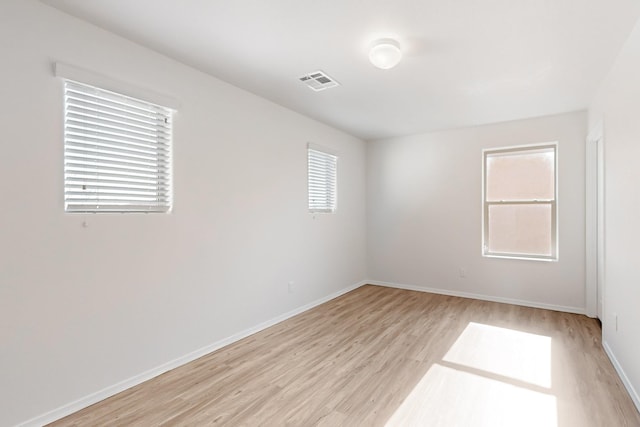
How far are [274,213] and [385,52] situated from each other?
209 centimetres

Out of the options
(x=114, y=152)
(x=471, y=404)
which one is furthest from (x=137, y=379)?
(x=471, y=404)

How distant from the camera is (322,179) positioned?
462 centimetres

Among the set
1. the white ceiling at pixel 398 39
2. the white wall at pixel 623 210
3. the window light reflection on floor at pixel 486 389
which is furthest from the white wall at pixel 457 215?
the window light reflection on floor at pixel 486 389

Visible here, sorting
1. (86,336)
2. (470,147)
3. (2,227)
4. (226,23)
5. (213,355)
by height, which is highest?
(226,23)

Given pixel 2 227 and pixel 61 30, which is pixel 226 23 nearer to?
pixel 61 30

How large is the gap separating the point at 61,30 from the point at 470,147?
188 inches

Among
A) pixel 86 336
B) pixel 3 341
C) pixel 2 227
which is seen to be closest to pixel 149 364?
pixel 86 336

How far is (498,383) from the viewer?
2375 mm

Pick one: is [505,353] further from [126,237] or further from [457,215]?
[126,237]

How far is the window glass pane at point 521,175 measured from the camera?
430 centimetres

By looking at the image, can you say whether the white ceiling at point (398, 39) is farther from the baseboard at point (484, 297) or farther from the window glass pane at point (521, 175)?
the baseboard at point (484, 297)

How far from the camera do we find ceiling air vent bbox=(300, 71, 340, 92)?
294 centimetres

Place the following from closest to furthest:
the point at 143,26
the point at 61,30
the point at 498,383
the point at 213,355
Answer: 1. the point at 61,30
2. the point at 143,26
3. the point at 498,383
4. the point at 213,355

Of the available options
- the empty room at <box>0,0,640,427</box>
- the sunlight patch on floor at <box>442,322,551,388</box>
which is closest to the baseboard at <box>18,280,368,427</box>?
the empty room at <box>0,0,640,427</box>
